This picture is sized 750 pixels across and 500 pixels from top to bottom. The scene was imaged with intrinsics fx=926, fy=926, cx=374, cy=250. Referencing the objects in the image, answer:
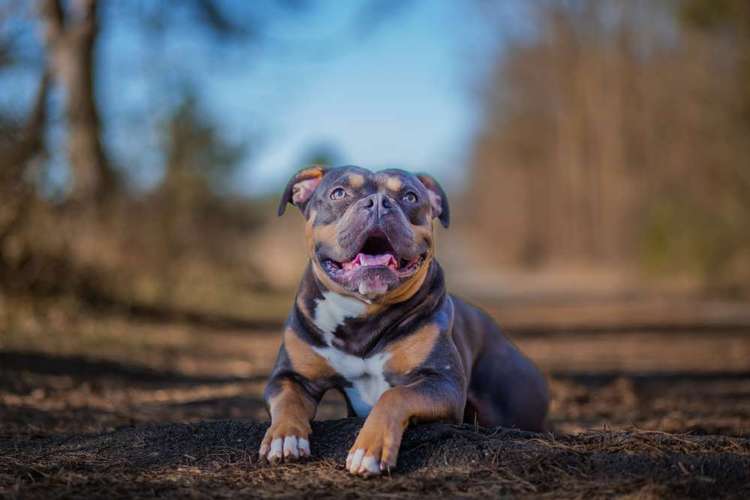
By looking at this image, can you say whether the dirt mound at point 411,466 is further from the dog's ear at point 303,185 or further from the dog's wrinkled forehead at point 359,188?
the dog's ear at point 303,185

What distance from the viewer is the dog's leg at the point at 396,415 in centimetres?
369

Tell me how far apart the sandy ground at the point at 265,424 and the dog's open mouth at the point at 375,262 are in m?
0.71

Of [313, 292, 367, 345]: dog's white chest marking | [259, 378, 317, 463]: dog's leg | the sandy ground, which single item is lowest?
the sandy ground

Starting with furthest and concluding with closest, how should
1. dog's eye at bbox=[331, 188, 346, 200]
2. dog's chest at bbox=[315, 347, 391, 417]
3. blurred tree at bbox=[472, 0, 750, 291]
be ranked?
1. blurred tree at bbox=[472, 0, 750, 291]
2. dog's eye at bbox=[331, 188, 346, 200]
3. dog's chest at bbox=[315, 347, 391, 417]

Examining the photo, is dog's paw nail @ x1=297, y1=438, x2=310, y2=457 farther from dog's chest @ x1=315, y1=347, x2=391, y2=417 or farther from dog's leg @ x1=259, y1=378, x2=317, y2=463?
dog's chest @ x1=315, y1=347, x2=391, y2=417

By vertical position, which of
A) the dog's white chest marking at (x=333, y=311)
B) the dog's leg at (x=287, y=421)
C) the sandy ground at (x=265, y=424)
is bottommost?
the sandy ground at (x=265, y=424)

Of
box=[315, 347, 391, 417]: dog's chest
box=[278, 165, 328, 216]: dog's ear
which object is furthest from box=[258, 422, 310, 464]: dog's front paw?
box=[278, 165, 328, 216]: dog's ear

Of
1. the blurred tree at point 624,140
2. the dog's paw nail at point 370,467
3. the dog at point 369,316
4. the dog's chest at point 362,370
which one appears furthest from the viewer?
the blurred tree at point 624,140

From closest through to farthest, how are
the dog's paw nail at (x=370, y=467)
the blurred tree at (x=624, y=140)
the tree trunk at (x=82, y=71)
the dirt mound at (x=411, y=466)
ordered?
the dirt mound at (x=411, y=466) < the dog's paw nail at (x=370, y=467) < the tree trunk at (x=82, y=71) < the blurred tree at (x=624, y=140)

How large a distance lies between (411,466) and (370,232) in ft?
3.58

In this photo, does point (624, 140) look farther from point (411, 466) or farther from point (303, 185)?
point (411, 466)

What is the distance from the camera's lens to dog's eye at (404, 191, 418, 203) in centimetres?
461

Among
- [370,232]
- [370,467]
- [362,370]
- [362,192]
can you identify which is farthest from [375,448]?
[362,192]

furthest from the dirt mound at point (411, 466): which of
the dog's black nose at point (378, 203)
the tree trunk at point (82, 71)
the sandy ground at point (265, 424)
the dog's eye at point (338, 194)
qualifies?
the tree trunk at point (82, 71)
